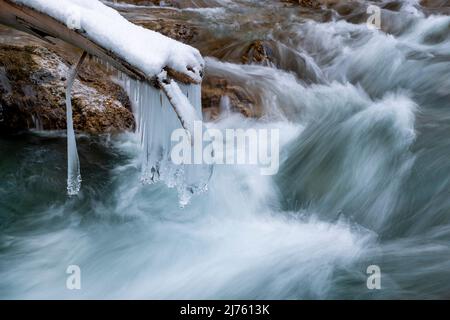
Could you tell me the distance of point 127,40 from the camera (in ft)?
10.6

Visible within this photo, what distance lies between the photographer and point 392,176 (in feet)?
16.7

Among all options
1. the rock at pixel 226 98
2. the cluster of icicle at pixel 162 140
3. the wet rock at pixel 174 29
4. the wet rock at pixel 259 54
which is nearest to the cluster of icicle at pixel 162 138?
the cluster of icicle at pixel 162 140

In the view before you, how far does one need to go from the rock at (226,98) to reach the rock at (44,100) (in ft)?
3.20

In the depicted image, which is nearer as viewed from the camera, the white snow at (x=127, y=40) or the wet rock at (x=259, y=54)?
the white snow at (x=127, y=40)

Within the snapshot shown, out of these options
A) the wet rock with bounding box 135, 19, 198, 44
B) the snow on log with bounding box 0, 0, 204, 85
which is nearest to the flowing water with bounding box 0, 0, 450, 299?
the wet rock with bounding box 135, 19, 198, 44

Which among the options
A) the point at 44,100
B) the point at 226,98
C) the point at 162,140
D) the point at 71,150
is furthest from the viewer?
the point at 226,98

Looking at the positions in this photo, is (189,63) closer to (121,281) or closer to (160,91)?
(160,91)

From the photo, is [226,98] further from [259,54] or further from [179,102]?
[179,102]

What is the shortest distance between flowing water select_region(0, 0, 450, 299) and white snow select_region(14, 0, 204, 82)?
169 cm

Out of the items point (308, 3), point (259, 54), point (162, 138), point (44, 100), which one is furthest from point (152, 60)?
point (308, 3)

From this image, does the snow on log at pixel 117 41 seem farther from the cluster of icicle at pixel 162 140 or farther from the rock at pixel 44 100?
the rock at pixel 44 100

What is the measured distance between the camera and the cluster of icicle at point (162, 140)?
11.6ft

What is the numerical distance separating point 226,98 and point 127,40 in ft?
10.9
